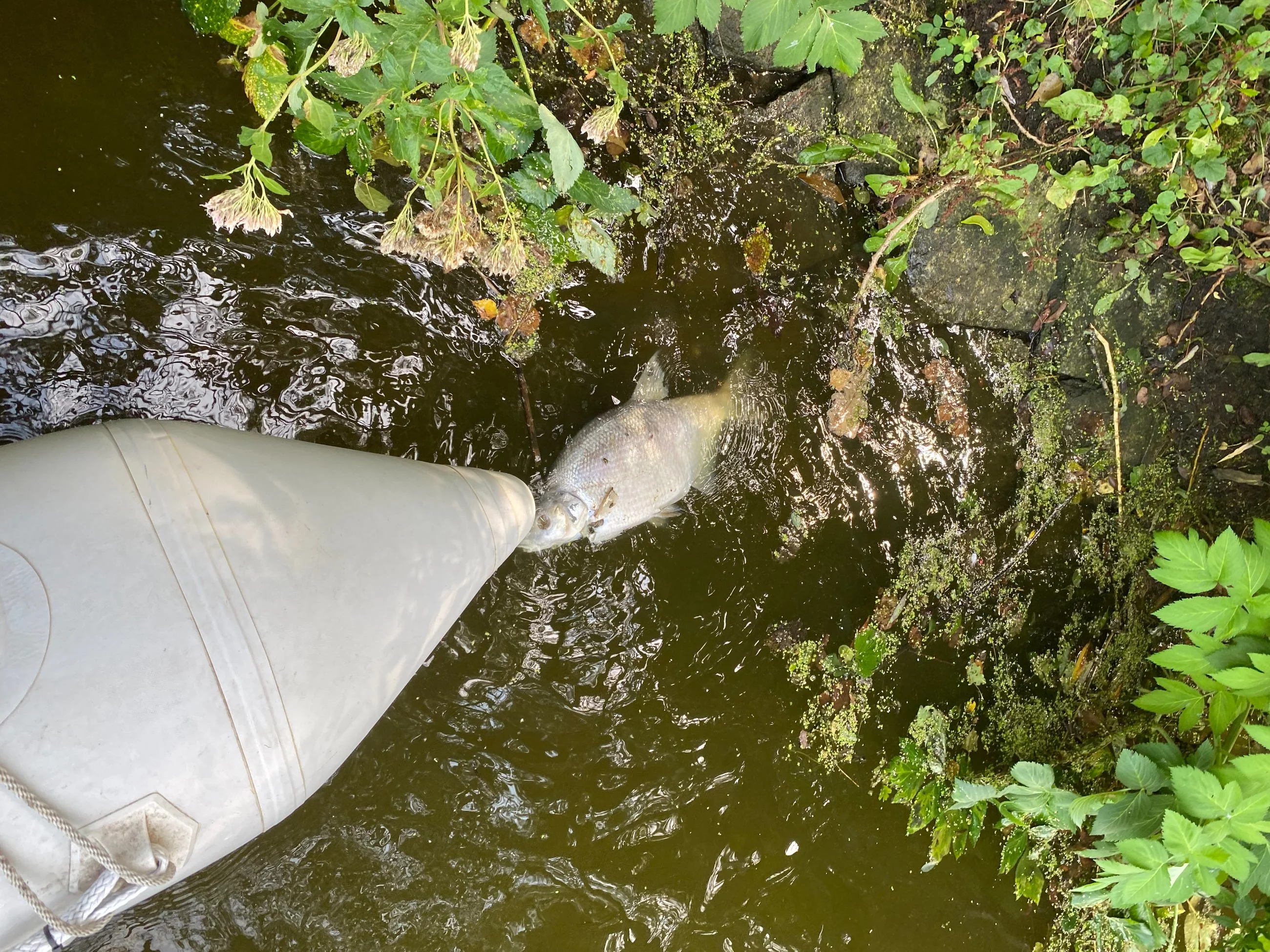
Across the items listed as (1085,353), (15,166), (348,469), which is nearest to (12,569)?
(348,469)

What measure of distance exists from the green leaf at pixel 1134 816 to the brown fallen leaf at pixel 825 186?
8.51 ft

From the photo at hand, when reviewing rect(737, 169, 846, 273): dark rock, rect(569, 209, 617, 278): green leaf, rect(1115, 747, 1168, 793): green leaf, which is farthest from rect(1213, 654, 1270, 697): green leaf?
rect(569, 209, 617, 278): green leaf

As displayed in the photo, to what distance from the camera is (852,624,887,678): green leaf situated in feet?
9.65

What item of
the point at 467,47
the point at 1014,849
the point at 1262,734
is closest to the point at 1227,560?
the point at 1262,734

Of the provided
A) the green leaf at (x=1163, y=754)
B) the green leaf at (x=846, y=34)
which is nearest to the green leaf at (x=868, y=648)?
the green leaf at (x=1163, y=754)

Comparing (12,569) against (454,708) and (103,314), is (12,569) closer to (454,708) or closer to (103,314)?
(103,314)

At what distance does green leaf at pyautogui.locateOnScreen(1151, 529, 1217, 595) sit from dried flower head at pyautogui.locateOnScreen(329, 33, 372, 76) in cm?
277

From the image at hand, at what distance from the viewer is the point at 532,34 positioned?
2.46m

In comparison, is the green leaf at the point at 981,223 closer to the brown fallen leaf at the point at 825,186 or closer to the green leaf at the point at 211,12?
the brown fallen leaf at the point at 825,186

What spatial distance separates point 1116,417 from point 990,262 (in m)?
0.96

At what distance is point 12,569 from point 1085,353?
383 cm

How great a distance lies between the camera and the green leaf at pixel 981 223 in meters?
2.86

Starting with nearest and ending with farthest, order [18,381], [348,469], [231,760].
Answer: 1. [231,760]
2. [348,469]
3. [18,381]

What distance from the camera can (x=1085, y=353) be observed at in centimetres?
320
